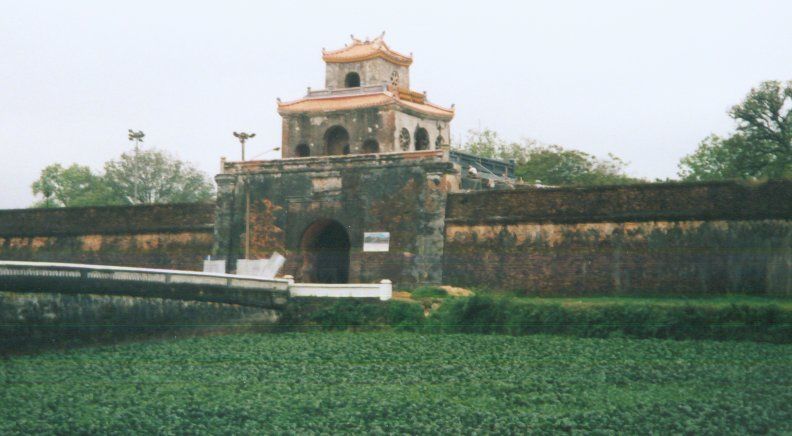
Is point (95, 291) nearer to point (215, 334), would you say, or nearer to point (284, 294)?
point (215, 334)

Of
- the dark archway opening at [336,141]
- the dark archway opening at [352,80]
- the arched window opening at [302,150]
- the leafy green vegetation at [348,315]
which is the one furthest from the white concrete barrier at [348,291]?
the dark archway opening at [352,80]

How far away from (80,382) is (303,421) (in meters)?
4.04

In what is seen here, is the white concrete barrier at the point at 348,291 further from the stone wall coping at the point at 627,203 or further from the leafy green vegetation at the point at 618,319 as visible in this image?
the stone wall coping at the point at 627,203

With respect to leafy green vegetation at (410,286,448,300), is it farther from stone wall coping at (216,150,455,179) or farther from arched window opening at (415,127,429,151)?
arched window opening at (415,127,429,151)

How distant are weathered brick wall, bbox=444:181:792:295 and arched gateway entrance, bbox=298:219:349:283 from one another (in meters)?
3.28

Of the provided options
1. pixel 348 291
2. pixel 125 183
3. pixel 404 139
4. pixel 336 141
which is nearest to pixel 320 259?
pixel 336 141

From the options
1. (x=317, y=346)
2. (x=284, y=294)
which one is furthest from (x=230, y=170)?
(x=317, y=346)

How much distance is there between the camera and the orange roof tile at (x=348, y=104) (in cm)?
2660

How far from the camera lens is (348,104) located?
27.0 metres

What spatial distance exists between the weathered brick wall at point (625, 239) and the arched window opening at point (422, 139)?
4.82 meters

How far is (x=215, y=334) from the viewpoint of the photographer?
19203 millimetres


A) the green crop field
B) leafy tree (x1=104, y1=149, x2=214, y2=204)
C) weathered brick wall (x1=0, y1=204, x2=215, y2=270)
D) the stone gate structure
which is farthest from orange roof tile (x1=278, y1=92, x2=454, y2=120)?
leafy tree (x1=104, y1=149, x2=214, y2=204)

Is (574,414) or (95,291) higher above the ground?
(95,291)

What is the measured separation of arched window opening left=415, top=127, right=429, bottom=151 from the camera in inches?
1112
